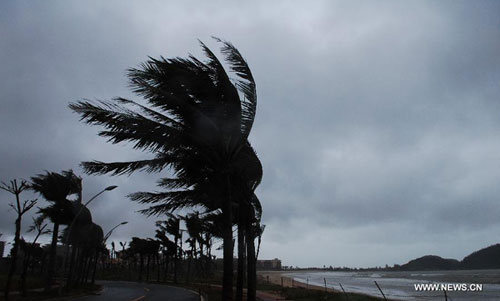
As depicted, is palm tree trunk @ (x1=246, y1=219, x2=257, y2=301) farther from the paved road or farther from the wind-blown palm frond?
the paved road

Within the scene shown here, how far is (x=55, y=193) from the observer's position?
20.7 metres

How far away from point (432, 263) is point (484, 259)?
27331mm

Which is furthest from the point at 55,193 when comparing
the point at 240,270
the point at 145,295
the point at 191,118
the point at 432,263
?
the point at 432,263

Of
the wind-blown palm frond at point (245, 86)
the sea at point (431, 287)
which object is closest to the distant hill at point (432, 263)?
the sea at point (431, 287)

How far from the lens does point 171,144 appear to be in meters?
7.28

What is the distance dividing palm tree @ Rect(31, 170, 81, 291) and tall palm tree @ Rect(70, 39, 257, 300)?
593 inches

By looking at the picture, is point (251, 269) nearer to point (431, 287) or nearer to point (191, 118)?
point (191, 118)

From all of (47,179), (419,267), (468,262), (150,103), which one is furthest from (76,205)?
(419,267)

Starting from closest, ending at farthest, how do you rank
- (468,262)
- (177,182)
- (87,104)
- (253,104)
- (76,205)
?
(87,104) → (253,104) → (177,182) → (76,205) → (468,262)

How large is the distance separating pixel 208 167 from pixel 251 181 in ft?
4.35

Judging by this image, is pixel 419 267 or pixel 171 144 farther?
pixel 419 267

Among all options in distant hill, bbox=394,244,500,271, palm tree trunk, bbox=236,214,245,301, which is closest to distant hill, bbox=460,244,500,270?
distant hill, bbox=394,244,500,271

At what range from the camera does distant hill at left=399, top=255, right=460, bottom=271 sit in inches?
5750

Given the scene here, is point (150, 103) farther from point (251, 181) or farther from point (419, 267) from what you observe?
point (419, 267)
